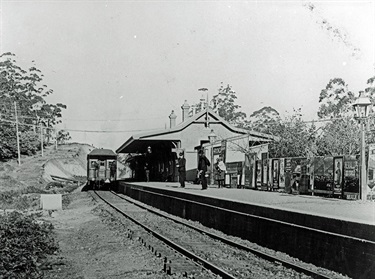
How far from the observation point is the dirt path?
343 inches

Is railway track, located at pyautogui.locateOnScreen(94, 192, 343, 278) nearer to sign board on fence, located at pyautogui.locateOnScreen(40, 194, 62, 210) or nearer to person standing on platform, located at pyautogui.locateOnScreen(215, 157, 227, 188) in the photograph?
person standing on platform, located at pyautogui.locateOnScreen(215, 157, 227, 188)

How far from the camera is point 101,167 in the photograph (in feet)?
132

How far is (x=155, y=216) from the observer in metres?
19.2

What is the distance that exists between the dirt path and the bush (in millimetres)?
298

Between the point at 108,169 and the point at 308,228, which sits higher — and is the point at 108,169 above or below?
below

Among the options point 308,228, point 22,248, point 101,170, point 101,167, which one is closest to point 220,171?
point 22,248

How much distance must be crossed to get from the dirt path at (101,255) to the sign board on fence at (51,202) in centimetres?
668

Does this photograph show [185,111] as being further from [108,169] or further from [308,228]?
[308,228]

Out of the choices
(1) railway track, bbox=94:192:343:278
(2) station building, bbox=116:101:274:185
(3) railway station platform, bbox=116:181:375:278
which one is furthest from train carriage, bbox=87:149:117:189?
(1) railway track, bbox=94:192:343:278

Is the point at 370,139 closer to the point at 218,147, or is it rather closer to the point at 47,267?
the point at 218,147

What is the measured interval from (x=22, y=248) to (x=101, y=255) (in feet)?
5.25

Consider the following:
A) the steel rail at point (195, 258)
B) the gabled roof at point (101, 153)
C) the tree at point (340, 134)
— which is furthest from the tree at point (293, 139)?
Result: the steel rail at point (195, 258)

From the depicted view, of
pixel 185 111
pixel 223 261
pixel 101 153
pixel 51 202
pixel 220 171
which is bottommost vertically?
pixel 51 202

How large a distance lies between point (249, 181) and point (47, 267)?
14608mm
